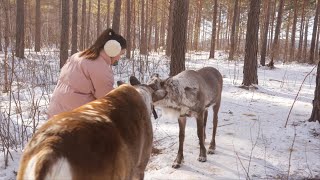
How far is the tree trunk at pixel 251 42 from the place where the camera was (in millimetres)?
10133

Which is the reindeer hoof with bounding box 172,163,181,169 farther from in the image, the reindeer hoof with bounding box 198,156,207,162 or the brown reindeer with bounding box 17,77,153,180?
the brown reindeer with bounding box 17,77,153,180

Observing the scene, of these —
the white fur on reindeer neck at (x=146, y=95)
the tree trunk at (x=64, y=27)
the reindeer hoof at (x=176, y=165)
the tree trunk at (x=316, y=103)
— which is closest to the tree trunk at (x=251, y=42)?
the tree trunk at (x=316, y=103)

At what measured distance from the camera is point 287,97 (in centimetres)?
943

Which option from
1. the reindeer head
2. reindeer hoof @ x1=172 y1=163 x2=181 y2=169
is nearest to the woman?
the reindeer head

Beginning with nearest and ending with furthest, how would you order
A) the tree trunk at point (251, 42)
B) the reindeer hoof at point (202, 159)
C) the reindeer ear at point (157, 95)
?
the reindeer ear at point (157, 95), the reindeer hoof at point (202, 159), the tree trunk at point (251, 42)

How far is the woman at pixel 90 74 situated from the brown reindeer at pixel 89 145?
47.6 inches

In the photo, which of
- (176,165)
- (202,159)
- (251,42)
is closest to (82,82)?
(176,165)

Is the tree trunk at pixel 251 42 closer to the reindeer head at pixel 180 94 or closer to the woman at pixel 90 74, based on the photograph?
the reindeer head at pixel 180 94

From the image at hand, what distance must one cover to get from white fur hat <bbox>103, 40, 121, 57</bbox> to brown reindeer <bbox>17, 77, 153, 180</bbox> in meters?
1.24

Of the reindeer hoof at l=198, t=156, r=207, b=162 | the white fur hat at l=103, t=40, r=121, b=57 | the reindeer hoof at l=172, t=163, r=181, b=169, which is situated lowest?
the reindeer hoof at l=172, t=163, r=181, b=169

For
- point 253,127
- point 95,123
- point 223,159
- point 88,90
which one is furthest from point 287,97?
point 95,123

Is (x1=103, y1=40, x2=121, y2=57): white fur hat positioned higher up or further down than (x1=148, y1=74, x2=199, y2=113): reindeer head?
higher up

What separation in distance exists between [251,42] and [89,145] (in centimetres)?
903

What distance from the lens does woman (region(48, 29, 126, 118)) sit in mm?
3990
